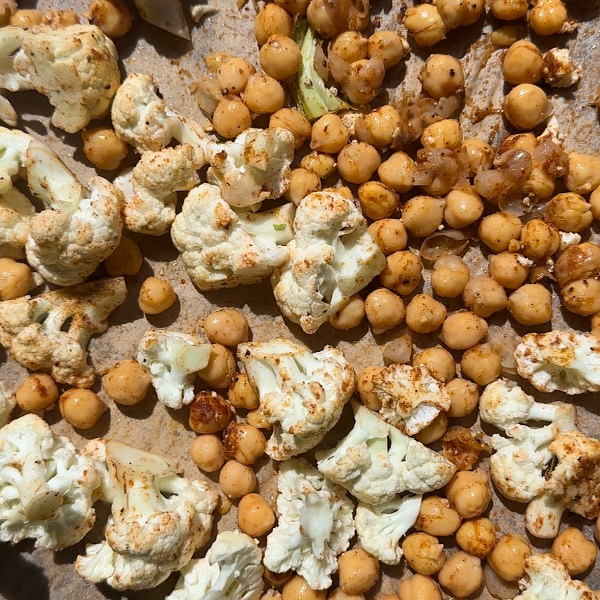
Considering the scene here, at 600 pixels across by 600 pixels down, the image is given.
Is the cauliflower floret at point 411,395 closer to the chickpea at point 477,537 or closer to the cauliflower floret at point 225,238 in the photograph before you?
the chickpea at point 477,537

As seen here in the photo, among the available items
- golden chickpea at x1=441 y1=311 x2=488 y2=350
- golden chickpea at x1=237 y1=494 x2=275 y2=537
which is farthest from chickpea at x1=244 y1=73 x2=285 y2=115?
golden chickpea at x1=237 y1=494 x2=275 y2=537

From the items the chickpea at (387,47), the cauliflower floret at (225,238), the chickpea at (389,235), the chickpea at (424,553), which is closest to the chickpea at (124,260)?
the cauliflower floret at (225,238)

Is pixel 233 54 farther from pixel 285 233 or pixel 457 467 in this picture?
pixel 457 467

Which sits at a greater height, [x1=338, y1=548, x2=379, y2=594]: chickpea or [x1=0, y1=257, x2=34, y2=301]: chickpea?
[x1=0, y1=257, x2=34, y2=301]: chickpea

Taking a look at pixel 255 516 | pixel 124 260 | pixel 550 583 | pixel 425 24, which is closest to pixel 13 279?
pixel 124 260

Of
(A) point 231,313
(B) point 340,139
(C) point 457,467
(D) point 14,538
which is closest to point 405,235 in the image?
(B) point 340,139

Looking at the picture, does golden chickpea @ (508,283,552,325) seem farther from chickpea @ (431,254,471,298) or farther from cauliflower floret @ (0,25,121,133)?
cauliflower floret @ (0,25,121,133)
